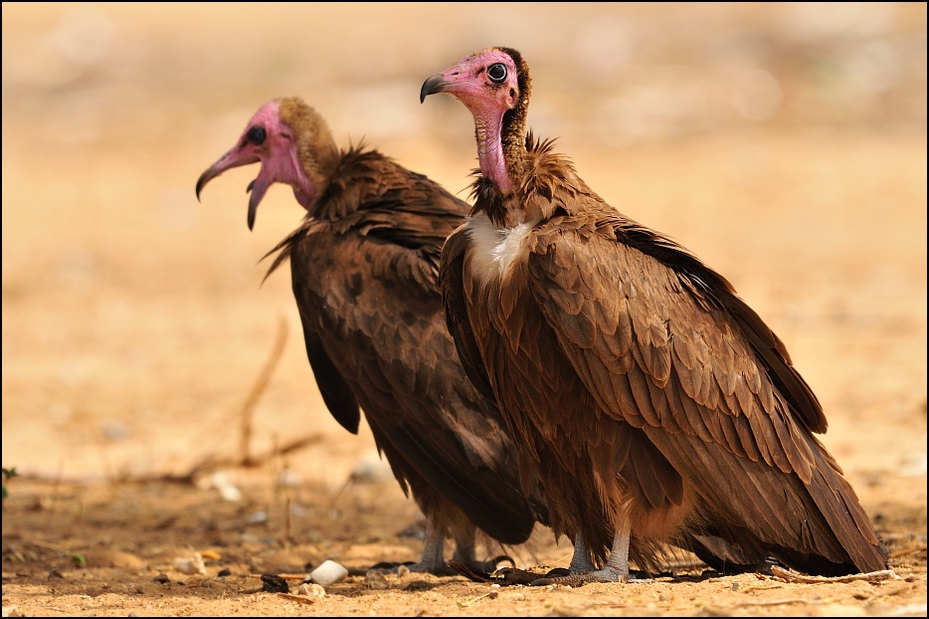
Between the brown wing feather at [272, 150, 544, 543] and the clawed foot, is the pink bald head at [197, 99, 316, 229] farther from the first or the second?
the clawed foot

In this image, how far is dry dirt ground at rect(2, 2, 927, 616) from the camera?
19.3 feet

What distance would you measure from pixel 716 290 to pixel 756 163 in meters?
13.6

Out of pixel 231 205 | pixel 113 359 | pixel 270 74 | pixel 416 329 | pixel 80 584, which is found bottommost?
pixel 80 584

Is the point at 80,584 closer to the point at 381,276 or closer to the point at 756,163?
the point at 381,276

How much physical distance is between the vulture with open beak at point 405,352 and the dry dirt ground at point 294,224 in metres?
0.49

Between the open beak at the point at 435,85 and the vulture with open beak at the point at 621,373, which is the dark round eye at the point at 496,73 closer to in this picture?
the vulture with open beak at the point at 621,373

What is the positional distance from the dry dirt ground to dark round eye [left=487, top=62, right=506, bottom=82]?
191cm

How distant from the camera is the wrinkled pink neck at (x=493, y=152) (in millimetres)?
4703

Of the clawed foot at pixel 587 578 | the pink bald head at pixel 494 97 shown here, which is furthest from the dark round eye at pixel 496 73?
the clawed foot at pixel 587 578

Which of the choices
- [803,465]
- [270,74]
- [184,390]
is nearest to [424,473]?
[803,465]

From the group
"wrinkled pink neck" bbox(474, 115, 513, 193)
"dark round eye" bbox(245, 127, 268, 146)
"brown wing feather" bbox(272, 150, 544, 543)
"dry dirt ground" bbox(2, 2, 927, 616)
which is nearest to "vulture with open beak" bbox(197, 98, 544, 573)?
"brown wing feather" bbox(272, 150, 544, 543)

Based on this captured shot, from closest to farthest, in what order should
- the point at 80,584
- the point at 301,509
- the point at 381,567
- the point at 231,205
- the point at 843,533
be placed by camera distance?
1. the point at 843,533
2. the point at 80,584
3. the point at 381,567
4. the point at 301,509
5. the point at 231,205

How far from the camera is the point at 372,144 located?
17.9 m

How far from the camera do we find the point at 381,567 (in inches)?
228
